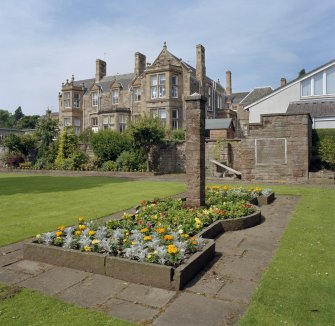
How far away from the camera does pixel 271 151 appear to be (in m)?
19.2

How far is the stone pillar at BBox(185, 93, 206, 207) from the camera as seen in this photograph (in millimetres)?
8734

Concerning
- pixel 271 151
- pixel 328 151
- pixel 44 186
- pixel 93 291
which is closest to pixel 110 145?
pixel 44 186

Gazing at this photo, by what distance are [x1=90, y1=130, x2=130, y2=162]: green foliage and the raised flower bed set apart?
2037 centimetres

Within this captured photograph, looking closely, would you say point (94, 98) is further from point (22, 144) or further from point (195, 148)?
point (195, 148)

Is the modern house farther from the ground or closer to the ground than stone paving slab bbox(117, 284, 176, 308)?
farther from the ground

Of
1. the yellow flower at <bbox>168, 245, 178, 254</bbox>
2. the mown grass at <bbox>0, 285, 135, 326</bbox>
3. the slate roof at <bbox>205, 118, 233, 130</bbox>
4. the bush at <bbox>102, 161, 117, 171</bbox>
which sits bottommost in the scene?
the mown grass at <bbox>0, 285, 135, 326</bbox>

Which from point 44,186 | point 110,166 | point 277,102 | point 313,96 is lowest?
point 44,186

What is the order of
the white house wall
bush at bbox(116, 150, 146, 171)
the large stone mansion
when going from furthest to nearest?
the large stone mansion < the white house wall < bush at bbox(116, 150, 146, 171)

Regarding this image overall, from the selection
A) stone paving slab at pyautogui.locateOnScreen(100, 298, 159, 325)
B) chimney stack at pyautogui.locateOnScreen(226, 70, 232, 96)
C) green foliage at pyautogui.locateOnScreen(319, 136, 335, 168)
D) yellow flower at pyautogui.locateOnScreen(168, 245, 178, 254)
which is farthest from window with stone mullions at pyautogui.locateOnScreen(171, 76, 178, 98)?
stone paving slab at pyautogui.locateOnScreen(100, 298, 159, 325)

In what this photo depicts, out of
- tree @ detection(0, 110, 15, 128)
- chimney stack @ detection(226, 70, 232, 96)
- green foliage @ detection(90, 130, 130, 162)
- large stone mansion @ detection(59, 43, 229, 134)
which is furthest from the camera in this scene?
tree @ detection(0, 110, 15, 128)

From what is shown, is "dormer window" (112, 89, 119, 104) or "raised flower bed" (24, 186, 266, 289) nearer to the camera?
"raised flower bed" (24, 186, 266, 289)

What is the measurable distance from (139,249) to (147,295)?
0.84 metres

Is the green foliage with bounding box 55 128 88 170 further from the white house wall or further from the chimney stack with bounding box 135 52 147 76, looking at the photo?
the white house wall

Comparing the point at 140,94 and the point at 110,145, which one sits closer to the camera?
the point at 110,145
